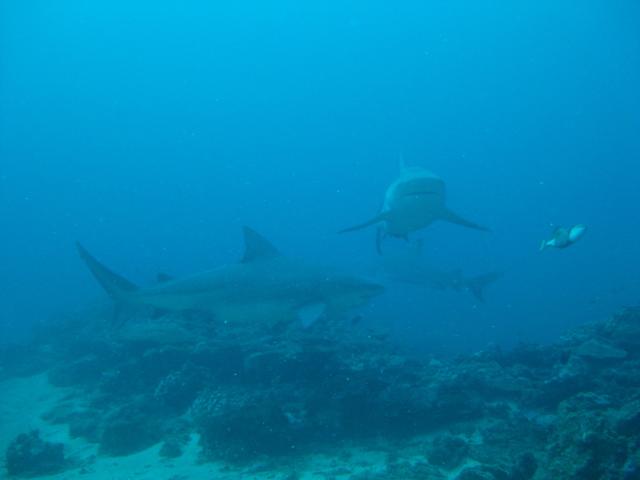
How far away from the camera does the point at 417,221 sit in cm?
1039

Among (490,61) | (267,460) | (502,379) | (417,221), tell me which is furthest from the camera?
(490,61)

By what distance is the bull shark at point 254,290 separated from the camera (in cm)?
830

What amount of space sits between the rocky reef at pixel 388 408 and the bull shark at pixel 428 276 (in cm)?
613

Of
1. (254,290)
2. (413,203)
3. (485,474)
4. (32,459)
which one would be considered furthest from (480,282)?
(32,459)

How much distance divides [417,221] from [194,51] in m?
208

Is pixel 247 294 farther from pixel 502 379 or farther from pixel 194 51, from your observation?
pixel 194 51

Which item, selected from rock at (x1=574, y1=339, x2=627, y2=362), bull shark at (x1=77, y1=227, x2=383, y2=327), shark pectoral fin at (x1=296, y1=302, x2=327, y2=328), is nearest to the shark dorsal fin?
bull shark at (x1=77, y1=227, x2=383, y2=327)

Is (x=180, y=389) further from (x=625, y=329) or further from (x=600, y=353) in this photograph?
(x=625, y=329)

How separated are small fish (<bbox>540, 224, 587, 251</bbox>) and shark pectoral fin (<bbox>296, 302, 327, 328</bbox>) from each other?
4.30 meters

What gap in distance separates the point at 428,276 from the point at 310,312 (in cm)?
1309

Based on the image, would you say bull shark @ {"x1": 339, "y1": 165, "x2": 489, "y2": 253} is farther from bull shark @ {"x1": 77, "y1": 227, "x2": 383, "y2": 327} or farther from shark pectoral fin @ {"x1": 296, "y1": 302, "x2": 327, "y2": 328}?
shark pectoral fin @ {"x1": 296, "y1": 302, "x2": 327, "y2": 328}

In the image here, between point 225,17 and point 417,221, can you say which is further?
point 225,17

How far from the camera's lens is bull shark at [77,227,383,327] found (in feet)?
27.2

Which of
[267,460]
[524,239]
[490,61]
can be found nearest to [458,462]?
[267,460]
